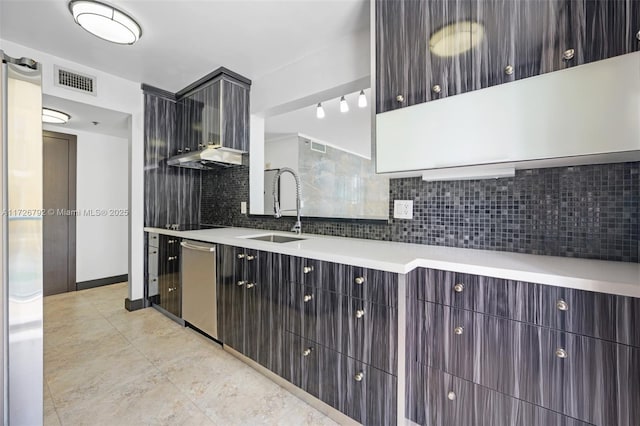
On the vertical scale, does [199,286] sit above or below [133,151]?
below

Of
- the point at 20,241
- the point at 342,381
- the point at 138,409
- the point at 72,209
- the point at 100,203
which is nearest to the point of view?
the point at 20,241

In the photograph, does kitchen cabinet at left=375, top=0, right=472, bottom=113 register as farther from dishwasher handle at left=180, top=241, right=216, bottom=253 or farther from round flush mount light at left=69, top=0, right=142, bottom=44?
round flush mount light at left=69, top=0, right=142, bottom=44

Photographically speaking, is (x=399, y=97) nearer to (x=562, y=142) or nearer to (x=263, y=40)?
(x=562, y=142)

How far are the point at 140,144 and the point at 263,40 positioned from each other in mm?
1849

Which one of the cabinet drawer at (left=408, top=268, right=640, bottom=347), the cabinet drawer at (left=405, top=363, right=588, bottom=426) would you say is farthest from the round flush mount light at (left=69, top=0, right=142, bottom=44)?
the cabinet drawer at (left=405, top=363, right=588, bottom=426)

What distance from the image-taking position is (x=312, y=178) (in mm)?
4949

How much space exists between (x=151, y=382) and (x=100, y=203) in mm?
3217

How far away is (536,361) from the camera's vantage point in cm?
101

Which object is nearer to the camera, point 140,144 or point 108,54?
point 108,54

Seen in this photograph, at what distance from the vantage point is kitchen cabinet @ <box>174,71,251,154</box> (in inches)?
102

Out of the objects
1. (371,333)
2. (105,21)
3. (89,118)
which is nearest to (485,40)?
(371,333)

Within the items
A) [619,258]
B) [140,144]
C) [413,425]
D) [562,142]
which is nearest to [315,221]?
[413,425]

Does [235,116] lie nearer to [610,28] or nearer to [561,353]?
[610,28]

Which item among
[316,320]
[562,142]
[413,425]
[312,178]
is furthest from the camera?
[312,178]
